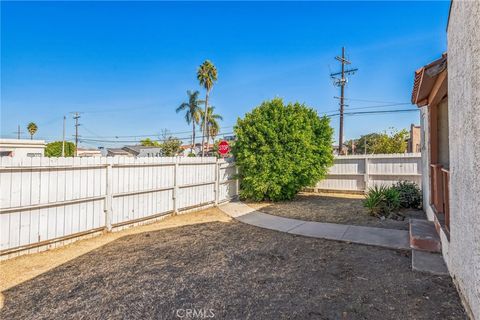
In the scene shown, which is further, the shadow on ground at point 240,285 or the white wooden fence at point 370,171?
the white wooden fence at point 370,171

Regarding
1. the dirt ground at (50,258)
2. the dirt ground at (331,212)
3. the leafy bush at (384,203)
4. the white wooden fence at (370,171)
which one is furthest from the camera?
the white wooden fence at (370,171)

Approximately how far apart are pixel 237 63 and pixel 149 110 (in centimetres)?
3606

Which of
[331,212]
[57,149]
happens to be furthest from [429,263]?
[57,149]

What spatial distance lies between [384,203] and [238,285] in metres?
5.70

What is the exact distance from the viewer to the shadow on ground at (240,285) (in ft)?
9.03

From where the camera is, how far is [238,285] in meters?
3.36

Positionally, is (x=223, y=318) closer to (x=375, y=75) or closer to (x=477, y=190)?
(x=477, y=190)

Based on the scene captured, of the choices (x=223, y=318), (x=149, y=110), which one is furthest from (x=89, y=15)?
(x=149, y=110)

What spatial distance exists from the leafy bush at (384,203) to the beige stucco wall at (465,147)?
3.93m

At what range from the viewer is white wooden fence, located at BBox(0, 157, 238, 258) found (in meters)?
4.47

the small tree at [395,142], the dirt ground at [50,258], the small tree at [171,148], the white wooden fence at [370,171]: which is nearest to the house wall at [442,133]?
the white wooden fence at [370,171]

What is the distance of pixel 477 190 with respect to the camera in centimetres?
214

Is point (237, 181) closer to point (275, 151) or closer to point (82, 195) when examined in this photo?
point (275, 151)

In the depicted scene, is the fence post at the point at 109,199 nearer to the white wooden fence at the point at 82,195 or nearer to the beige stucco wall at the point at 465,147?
the white wooden fence at the point at 82,195
